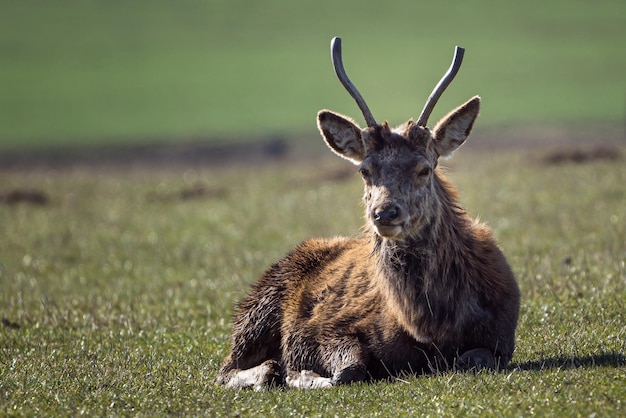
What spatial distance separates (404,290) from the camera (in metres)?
8.61

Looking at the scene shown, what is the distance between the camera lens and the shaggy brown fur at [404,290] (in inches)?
328

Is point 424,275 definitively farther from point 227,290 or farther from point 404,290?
point 227,290

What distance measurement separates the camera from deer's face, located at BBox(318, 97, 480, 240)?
27.1 feet

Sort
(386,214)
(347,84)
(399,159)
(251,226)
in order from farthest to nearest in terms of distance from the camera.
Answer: (251,226) → (347,84) → (399,159) → (386,214)

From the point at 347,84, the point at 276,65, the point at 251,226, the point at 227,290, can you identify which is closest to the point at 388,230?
the point at 347,84

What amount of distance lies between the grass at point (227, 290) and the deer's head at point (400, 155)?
133 cm

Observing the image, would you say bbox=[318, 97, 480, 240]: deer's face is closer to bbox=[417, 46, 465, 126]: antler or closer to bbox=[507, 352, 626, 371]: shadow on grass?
bbox=[417, 46, 465, 126]: antler

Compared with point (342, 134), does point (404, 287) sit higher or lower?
lower

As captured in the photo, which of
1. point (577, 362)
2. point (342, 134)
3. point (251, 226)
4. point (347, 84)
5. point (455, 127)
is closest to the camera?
point (577, 362)

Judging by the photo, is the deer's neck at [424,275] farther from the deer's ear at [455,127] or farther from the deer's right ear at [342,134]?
the deer's right ear at [342,134]

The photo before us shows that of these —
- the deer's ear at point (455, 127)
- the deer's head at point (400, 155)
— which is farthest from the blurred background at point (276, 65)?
the deer's head at point (400, 155)

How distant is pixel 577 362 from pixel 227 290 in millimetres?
5944

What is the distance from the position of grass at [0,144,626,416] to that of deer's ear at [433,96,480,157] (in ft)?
5.96

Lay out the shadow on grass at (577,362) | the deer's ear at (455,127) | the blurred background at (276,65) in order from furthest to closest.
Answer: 1. the blurred background at (276,65)
2. the deer's ear at (455,127)
3. the shadow on grass at (577,362)
